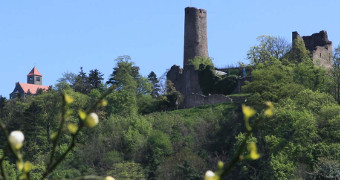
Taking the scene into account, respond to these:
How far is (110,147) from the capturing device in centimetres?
5825

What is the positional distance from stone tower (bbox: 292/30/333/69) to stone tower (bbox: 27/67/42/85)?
245 ft

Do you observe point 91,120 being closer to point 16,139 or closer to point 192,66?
point 16,139

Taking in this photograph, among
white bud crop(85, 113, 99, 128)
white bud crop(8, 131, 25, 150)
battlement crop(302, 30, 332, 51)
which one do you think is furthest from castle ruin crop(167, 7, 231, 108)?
white bud crop(8, 131, 25, 150)

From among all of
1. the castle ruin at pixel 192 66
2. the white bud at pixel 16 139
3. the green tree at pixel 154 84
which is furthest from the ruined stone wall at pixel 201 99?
the white bud at pixel 16 139

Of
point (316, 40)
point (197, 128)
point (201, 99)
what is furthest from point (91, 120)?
point (316, 40)

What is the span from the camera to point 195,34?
71.2 metres

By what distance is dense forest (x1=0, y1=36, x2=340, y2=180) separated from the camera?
48.2 m

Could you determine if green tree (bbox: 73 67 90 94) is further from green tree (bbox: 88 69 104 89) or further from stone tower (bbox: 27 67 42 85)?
stone tower (bbox: 27 67 42 85)

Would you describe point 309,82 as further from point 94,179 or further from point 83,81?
point 94,179

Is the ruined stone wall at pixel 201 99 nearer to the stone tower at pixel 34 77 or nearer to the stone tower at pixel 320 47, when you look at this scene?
the stone tower at pixel 320 47

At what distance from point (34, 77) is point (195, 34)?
66.5 metres

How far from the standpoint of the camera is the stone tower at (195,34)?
70.2 m

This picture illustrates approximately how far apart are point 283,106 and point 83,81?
23949mm

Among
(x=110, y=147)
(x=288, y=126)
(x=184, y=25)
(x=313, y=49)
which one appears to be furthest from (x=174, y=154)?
(x=184, y=25)
